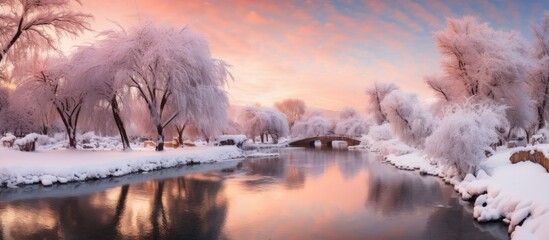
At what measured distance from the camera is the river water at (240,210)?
10.8 m

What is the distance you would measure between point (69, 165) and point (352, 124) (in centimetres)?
8181

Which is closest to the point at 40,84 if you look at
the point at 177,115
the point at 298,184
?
the point at 177,115

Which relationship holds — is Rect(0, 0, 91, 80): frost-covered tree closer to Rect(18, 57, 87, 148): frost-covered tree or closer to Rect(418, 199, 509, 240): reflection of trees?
Rect(18, 57, 87, 148): frost-covered tree

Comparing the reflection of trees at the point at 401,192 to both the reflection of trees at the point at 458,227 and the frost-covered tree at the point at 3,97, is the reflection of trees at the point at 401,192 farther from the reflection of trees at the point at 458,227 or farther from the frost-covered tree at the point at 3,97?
the frost-covered tree at the point at 3,97

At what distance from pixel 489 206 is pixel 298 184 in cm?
1034

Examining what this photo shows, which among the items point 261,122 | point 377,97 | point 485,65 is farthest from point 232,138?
point 485,65

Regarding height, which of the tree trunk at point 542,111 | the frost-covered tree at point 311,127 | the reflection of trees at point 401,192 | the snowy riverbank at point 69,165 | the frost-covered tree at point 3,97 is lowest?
the reflection of trees at point 401,192

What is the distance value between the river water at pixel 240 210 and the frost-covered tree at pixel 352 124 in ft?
234

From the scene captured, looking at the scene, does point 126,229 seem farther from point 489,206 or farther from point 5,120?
point 5,120

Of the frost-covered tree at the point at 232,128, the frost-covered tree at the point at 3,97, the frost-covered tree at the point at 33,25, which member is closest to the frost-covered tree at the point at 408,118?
the frost-covered tree at the point at 232,128

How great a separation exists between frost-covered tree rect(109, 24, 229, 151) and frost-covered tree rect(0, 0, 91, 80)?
6.21m

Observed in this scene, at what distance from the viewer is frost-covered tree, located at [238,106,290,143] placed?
2724 inches

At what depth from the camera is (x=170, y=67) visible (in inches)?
1211

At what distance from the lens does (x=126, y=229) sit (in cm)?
1102
